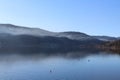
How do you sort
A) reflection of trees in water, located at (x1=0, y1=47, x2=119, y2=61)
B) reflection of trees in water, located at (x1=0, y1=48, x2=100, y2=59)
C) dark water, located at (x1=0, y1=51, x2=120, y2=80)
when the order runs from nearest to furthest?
dark water, located at (x1=0, y1=51, x2=120, y2=80) < reflection of trees in water, located at (x1=0, y1=47, x2=119, y2=61) < reflection of trees in water, located at (x1=0, y1=48, x2=100, y2=59)

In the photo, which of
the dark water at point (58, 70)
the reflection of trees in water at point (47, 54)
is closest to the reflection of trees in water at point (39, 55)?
the reflection of trees in water at point (47, 54)

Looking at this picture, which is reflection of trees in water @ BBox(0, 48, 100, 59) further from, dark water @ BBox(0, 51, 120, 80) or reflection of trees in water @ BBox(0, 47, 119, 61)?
dark water @ BBox(0, 51, 120, 80)

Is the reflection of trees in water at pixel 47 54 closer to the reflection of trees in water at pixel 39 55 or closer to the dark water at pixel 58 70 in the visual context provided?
the reflection of trees in water at pixel 39 55

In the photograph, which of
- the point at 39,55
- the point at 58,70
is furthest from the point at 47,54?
the point at 58,70

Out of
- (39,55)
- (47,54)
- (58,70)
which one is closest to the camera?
(58,70)

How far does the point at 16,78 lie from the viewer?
105 feet

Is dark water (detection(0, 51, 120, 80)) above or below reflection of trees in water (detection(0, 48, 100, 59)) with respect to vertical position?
above

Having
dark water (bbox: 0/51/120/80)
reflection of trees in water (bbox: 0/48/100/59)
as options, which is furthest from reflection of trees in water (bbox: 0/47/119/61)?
dark water (bbox: 0/51/120/80)

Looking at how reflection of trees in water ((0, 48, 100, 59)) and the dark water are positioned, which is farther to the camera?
reflection of trees in water ((0, 48, 100, 59))

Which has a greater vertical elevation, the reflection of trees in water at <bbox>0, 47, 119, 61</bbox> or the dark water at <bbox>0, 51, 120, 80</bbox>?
the dark water at <bbox>0, 51, 120, 80</bbox>

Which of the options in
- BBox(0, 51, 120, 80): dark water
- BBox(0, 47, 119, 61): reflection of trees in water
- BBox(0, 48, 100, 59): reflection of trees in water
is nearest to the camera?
BBox(0, 51, 120, 80): dark water

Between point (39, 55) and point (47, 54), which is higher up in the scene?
point (39, 55)

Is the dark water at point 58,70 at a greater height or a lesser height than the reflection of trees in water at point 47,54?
greater

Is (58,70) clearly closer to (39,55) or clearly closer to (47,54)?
(39,55)
